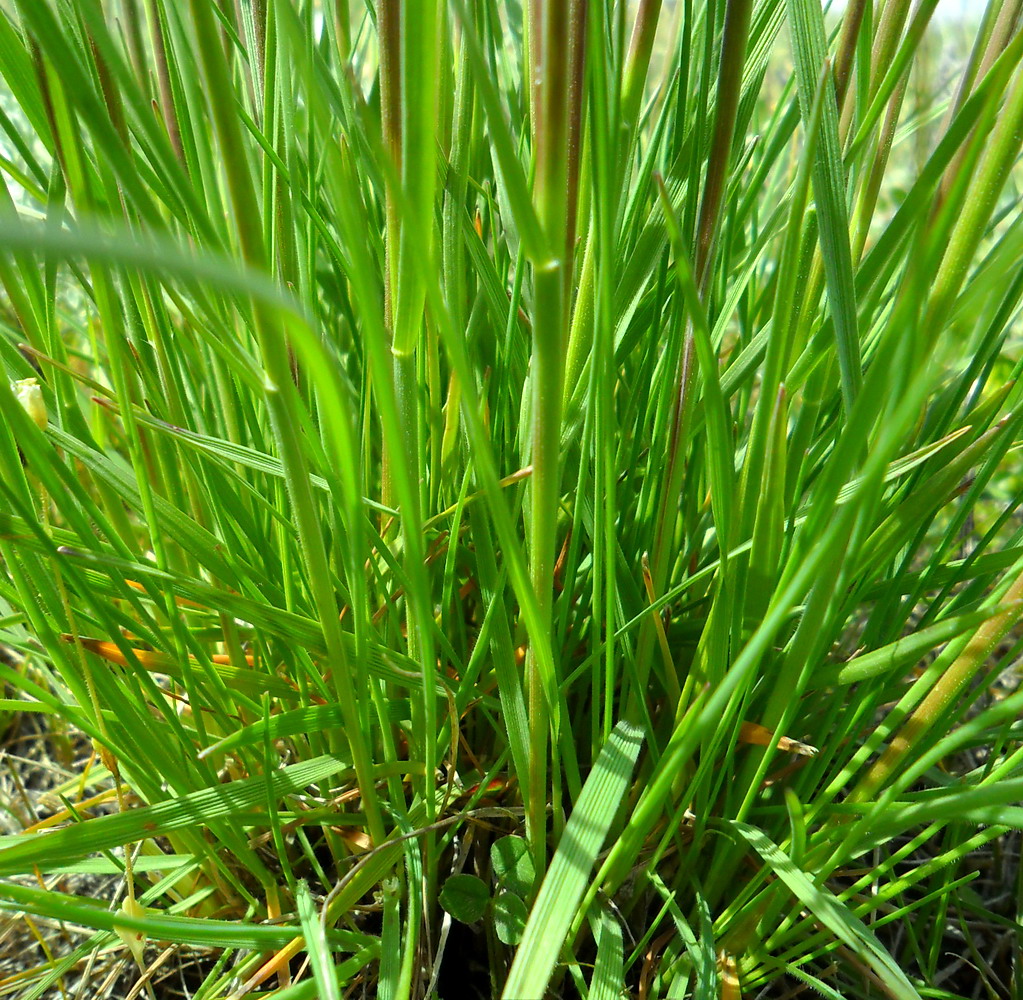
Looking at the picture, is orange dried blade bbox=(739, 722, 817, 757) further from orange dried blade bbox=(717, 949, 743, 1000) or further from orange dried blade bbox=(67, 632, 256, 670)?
orange dried blade bbox=(67, 632, 256, 670)

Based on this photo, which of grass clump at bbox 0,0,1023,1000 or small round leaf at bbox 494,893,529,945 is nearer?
grass clump at bbox 0,0,1023,1000

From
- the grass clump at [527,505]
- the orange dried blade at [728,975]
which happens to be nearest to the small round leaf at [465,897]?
the grass clump at [527,505]

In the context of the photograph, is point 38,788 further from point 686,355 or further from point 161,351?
point 686,355

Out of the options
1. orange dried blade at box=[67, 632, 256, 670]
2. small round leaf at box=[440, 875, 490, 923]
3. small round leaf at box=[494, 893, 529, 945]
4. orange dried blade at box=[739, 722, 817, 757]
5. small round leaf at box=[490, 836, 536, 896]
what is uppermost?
orange dried blade at box=[67, 632, 256, 670]

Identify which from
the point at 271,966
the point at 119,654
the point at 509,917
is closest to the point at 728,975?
the point at 509,917

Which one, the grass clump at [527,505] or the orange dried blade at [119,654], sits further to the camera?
the orange dried blade at [119,654]

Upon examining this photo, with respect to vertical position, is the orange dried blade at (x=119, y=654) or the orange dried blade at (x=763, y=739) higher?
the orange dried blade at (x=119, y=654)

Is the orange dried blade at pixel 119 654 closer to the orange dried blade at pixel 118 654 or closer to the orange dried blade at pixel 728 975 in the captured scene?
the orange dried blade at pixel 118 654

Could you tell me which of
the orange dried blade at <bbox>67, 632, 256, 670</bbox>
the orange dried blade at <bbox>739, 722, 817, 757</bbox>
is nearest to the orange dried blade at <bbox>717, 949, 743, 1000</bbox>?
the orange dried blade at <bbox>739, 722, 817, 757</bbox>

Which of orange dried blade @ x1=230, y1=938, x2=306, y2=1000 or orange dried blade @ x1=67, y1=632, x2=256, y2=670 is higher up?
orange dried blade @ x1=67, y1=632, x2=256, y2=670

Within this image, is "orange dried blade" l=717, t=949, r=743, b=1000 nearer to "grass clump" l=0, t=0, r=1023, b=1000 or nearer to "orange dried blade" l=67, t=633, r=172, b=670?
"grass clump" l=0, t=0, r=1023, b=1000
